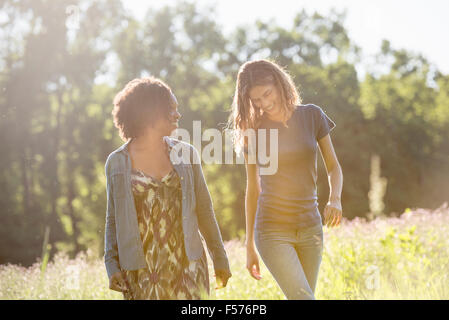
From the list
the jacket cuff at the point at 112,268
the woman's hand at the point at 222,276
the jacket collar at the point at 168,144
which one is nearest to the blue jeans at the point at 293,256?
the woman's hand at the point at 222,276

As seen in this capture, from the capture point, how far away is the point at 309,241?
306 cm

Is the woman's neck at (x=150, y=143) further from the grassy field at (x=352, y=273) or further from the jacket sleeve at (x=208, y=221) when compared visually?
the grassy field at (x=352, y=273)

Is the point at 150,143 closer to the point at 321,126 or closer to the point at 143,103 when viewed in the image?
the point at 143,103

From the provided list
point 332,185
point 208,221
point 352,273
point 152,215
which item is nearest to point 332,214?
point 332,185

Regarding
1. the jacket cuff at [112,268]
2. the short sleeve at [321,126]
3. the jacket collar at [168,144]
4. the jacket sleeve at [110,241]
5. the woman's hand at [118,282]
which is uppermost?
the short sleeve at [321,126]

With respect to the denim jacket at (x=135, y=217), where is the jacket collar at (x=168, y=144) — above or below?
above

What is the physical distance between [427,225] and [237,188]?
16446 mm

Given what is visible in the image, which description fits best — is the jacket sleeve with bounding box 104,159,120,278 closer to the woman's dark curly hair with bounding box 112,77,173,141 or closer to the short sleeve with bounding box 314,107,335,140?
the woman's dark curly hair with bounding box 112,77,173,141

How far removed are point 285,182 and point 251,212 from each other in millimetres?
333

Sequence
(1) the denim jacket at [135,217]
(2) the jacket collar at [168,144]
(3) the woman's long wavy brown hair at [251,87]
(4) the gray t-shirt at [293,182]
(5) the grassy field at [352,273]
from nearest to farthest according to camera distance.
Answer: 1. (1) the denim jacket at [135,217]
2. (2) the jacket collar at [168,144]
3. (4) the gray t-shirt at [293,182]
4. (3) the woman's long wavy brown hair at [251,87]
5. (5) the grassy field at [352,273]

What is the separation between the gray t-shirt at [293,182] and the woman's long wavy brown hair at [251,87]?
142mm

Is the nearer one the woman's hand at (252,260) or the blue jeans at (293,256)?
the blue jeans at (293,256)

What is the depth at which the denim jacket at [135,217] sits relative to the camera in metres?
2.81

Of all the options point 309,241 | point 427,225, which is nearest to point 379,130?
point 427,225
